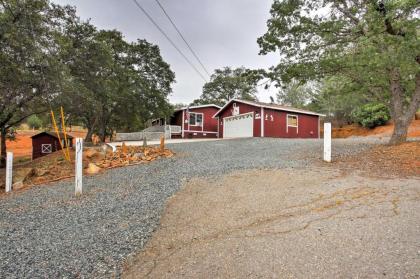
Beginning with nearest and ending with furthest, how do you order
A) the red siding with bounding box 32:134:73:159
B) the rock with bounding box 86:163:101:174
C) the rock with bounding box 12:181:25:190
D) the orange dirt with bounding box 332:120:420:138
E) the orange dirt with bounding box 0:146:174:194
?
1. the rock with bounding box 12:181:25:190
2. the orange dirt with bounding box 0:146:174:194
3. the rock with bounding box 86:163:101:174
4. the orange dirt with bounding box 332:120:420:138
5. the red siding with bounding box 32:134:73:159

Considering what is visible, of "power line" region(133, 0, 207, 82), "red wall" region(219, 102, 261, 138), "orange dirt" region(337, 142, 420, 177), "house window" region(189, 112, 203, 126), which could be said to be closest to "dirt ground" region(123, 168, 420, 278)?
"orange dirt" region(337, 142, 420, 177)

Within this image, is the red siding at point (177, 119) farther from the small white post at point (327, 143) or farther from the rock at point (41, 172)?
the small white post at point (327, 143)

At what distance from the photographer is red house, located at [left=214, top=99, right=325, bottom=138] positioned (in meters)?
20.3

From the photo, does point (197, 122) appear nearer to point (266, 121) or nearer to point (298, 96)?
point (266, 121)

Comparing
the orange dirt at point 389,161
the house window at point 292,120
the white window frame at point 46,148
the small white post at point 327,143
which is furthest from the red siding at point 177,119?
the orange dirt at point 389,161

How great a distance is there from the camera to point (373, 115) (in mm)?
23219

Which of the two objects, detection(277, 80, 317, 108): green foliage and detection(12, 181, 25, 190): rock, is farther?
detection(277, 80, 317, 108): green foliage

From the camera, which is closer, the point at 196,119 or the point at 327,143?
the point at 327,143

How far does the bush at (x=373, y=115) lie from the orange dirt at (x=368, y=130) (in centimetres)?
54

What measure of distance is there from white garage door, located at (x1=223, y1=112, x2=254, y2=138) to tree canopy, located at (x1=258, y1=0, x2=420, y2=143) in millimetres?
11400

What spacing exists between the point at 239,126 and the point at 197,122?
6987mm

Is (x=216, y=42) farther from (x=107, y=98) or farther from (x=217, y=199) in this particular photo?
(x=217, y=199)

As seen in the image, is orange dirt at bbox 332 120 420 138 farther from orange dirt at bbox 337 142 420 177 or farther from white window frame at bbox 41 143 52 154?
white window frame at bbox 41 143 52 154

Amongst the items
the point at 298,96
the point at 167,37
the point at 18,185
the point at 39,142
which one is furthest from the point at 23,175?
the point at 298,96
